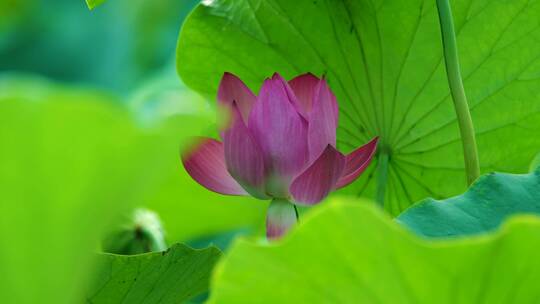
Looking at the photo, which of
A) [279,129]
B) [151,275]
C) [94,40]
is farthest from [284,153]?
[94,40]

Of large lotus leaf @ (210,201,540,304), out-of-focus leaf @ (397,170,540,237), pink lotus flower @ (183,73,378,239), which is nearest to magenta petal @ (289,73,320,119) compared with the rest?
pink lotus flower @ (183,73,378,239)

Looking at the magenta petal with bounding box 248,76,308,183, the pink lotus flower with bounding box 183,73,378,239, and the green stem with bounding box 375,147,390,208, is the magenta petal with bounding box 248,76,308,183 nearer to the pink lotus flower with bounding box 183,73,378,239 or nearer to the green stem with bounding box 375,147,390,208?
the pink lotus flower with bounding box 183,73,378,239

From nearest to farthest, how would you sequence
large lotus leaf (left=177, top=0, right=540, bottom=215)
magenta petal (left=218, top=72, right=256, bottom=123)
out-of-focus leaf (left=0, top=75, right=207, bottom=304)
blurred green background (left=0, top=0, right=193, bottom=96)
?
out-of-focus leaf (left=0, top=75, right=207, bottom=304), magenta petal (left=218, top=72, right=256, bottom=123), large lotus leaf (left=177, top=0, right=540, bottom=215), blurred green background (left=0, top=0, right=193, bottom=96)

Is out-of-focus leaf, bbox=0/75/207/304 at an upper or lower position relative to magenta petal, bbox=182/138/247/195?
upper

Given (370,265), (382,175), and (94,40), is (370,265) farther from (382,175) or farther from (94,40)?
(94,40)

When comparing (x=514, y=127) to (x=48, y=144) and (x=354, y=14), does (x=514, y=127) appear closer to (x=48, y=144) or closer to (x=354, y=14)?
(x=354, y=14)

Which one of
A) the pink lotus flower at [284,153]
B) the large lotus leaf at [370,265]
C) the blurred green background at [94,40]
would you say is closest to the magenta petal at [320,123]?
the pink lotus flower at [284,153]
